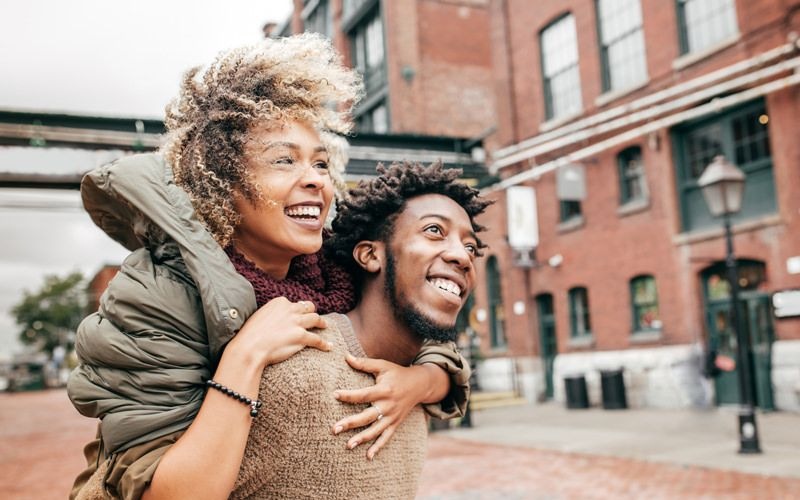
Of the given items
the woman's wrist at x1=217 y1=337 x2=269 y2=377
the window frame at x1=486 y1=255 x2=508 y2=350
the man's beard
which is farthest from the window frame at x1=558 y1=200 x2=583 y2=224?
the woman's wrist at x1=217 y1=337 x2=269 y2=377

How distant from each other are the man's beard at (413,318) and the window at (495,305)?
23.3 m

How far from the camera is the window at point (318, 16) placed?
35.5 m

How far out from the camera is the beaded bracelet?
1744 mm

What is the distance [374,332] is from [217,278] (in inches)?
20.5

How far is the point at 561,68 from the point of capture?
21.5 metres

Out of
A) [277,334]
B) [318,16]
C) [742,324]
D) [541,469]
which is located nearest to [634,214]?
[742,324]

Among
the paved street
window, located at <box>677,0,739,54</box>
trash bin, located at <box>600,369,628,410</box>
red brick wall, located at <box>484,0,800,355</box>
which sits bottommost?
the paved street

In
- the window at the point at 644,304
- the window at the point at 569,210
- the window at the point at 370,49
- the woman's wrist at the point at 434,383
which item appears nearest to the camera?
the woman's wrist at the point at 434,383

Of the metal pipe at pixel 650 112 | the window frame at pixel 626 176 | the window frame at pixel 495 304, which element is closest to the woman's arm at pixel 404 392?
the metal pipe at pixel 650 112

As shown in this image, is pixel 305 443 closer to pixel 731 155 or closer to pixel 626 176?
pixel 731 155

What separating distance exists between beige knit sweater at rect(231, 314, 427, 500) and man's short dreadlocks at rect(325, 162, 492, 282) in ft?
1.23

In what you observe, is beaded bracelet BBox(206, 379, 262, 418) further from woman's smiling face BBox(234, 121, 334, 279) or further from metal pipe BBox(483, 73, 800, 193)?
metal pipe BBox(483, 73, 800, 193)

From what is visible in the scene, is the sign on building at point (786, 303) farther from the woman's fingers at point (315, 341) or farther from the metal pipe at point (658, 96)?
the woman's fingers at point (315, 341)

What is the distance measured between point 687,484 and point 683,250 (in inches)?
378
